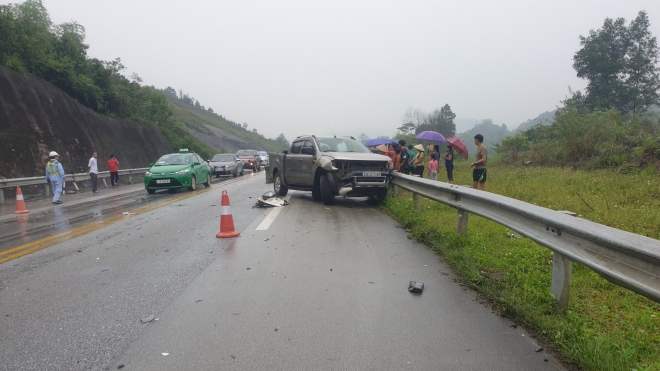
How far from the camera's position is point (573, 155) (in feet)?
67.3

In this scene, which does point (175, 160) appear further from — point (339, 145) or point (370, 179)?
point (370, 179)

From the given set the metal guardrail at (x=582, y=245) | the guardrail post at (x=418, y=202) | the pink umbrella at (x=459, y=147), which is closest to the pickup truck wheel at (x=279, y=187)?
the guardrail post at (x=418, y=202)

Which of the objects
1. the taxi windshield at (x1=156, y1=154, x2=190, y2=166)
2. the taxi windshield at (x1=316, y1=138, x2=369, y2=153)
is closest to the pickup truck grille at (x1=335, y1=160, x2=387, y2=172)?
the taxi windshield at (x1=316, y1=138, x2=369, y2=153)

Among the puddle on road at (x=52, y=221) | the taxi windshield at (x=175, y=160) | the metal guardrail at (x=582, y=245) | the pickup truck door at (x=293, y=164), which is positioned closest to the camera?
the metal guardrail at (x=582, y=245)

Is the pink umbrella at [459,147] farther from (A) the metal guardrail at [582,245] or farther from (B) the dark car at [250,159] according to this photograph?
(B) the dark car at [250,159]

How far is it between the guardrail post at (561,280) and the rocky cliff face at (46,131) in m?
20.6

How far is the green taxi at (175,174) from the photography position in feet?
58.4

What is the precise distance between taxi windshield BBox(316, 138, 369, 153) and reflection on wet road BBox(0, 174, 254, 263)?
4925 mm

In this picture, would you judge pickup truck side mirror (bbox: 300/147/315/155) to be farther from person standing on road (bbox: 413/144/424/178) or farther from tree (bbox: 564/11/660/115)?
tree (bbox: 564/11/660/115)

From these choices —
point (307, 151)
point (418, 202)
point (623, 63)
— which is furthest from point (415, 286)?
point (623, 63)

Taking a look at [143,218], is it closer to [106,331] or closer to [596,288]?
[106,331]

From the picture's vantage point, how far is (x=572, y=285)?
16.2ft

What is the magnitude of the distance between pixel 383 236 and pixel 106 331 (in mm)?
5019

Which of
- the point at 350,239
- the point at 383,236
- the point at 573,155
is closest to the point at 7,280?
the point at 350,239
